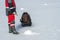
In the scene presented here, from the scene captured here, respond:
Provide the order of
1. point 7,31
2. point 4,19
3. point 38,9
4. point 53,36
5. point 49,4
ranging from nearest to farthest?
point 53,36
point 7,31
point 4,19
point 38,9
point 49,4

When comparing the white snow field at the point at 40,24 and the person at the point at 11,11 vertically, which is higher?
the person at the point at 11,11

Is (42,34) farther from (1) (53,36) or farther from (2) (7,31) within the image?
(2) (7,31)

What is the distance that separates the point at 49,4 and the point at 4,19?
396 cm

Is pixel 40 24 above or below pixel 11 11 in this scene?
below

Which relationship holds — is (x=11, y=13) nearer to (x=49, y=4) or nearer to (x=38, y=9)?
(x=38, y=9)

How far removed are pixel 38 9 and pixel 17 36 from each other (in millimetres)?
4429

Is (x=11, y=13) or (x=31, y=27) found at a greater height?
(x=11, y=13)

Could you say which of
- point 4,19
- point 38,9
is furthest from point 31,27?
point 38,9

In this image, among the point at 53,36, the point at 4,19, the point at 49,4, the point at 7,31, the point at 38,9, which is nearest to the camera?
the point at 53,36

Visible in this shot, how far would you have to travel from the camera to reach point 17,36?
26.9ft

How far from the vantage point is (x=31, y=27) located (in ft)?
30.1

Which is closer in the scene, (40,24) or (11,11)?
(11,11)

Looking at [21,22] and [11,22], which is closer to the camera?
[11,22]

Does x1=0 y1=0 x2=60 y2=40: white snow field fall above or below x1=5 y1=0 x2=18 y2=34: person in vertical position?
below
